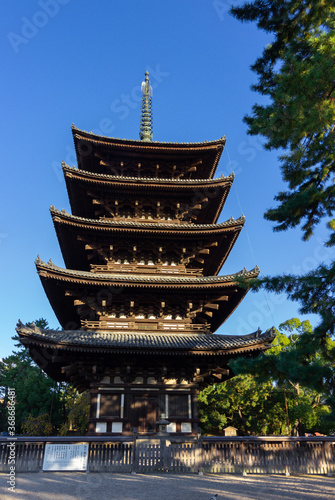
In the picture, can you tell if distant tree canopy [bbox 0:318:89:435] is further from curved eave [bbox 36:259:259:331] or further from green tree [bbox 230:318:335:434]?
green tree [bbox 230:318:335:434]

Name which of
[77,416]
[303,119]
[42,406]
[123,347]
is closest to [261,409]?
[77,416]

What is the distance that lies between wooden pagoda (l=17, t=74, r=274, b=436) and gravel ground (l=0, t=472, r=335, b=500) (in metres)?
2.84

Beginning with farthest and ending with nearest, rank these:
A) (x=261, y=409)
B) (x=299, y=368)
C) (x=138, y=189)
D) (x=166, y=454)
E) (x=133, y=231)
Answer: (x=261, y=409), (x=138, y=189), (x=133, y=231), (x=166, y=454), (x=299, y=368)

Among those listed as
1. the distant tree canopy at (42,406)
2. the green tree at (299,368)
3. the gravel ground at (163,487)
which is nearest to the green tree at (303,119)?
the green tree at (299,368)

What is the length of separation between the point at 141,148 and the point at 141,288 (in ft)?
29.7

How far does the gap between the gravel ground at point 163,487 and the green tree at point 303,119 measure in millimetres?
3996

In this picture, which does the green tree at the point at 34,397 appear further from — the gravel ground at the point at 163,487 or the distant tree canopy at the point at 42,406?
the gravel ground at the point at 163,487

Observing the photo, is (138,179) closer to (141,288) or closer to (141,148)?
(141,148)

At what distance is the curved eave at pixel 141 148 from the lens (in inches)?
803

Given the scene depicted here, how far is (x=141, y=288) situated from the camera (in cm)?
1623

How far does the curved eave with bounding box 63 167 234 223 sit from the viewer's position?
19.0 m

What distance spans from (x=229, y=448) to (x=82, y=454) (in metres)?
5.07

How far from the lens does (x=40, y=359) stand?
49.5ft

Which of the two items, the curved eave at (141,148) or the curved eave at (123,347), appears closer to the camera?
the curved eave at (123,347)
